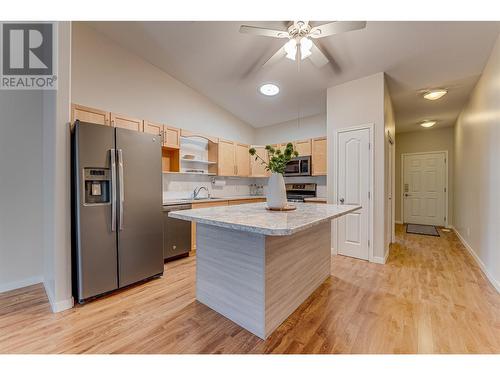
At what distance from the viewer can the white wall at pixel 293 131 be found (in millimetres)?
4867

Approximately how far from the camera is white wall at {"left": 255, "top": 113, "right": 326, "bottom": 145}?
4.87 m

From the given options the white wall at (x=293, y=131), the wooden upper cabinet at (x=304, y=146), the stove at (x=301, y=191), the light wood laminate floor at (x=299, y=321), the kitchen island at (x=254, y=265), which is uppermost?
the white wall at (x=293, y=131)

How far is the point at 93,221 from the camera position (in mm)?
2205

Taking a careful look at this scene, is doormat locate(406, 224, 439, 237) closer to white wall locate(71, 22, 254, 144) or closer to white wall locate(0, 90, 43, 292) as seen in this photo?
white wall locate(71, 22, 254, 144)

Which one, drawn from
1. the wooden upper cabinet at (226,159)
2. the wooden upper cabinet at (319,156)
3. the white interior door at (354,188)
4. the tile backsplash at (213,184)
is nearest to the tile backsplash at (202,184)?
the tile backsplash at (213,184)

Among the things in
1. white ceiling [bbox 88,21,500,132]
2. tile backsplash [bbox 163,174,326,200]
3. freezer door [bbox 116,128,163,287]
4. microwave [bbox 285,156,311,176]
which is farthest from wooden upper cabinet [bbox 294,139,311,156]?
freezer door [bbox 116,128,163,287]

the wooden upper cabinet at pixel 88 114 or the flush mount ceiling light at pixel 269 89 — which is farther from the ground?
the flush mount ceiling light at pixel 269 89

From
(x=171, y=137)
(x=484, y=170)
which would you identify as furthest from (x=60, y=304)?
(x=484, y=170)

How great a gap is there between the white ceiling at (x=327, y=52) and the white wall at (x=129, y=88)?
0.15 meters

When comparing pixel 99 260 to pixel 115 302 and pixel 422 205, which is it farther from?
pixel 422 205

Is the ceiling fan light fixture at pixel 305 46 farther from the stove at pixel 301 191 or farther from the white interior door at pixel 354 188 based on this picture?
the stove at pixel 301 191

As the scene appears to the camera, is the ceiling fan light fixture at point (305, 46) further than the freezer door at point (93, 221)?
Yes

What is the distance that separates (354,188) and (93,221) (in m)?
3.47

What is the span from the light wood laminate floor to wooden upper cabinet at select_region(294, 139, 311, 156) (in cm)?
256
